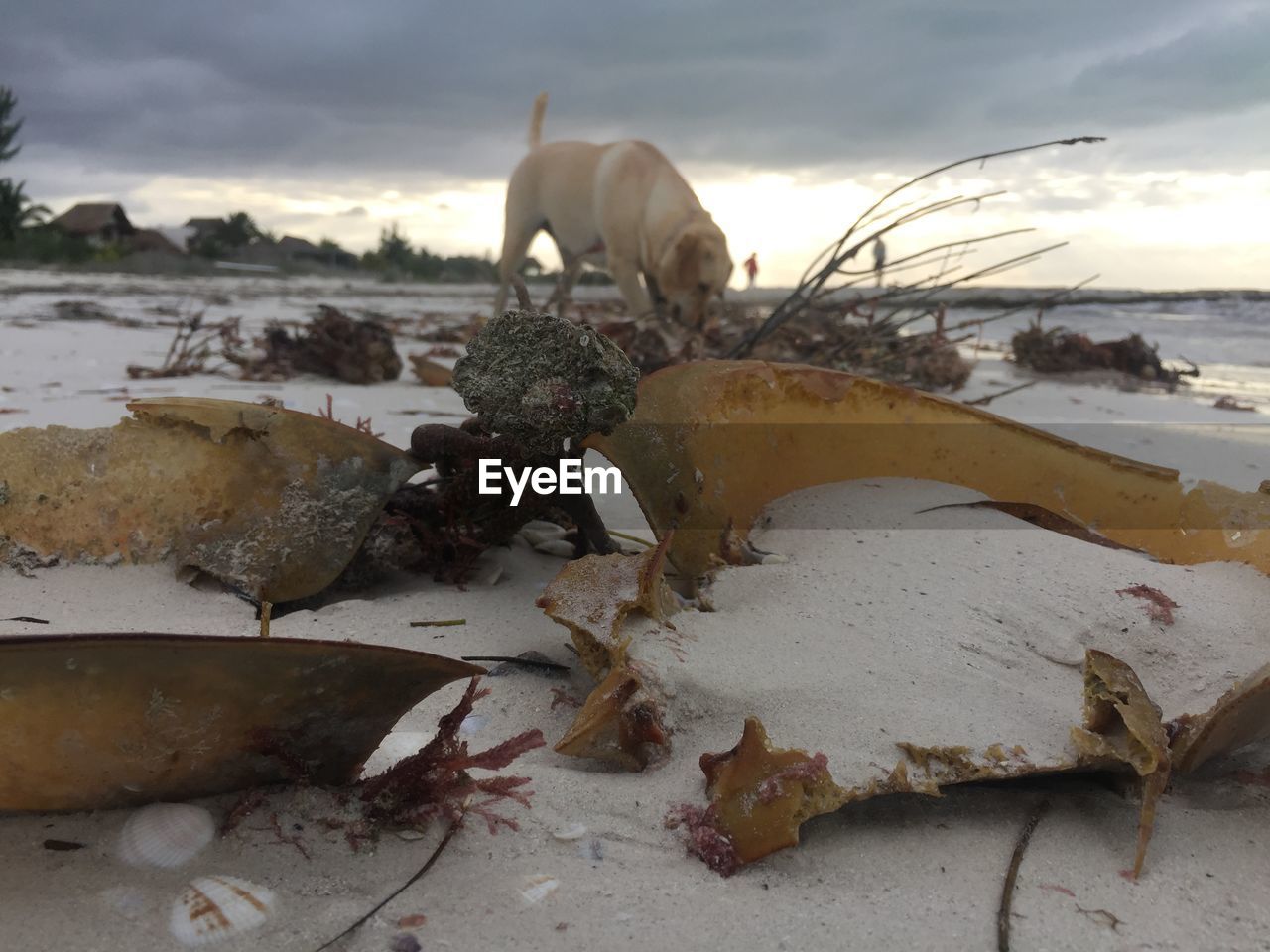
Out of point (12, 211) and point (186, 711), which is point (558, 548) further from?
point (12, 211)

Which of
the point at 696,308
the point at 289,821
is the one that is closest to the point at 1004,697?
the point at 289,821

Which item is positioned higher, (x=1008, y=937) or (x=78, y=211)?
(x=78, y=211)

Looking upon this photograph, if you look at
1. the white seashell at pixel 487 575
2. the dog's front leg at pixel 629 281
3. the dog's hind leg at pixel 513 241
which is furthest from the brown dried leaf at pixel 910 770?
the dog's hind leg at pixel 513 241

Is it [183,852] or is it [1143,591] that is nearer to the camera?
[183,852]

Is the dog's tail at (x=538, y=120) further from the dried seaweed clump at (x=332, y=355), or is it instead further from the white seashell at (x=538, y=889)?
the white seashell at (x=538, y=889)

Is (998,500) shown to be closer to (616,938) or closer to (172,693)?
(616,938)

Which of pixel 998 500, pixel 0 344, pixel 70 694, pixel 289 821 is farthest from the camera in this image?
pixel 0 344
